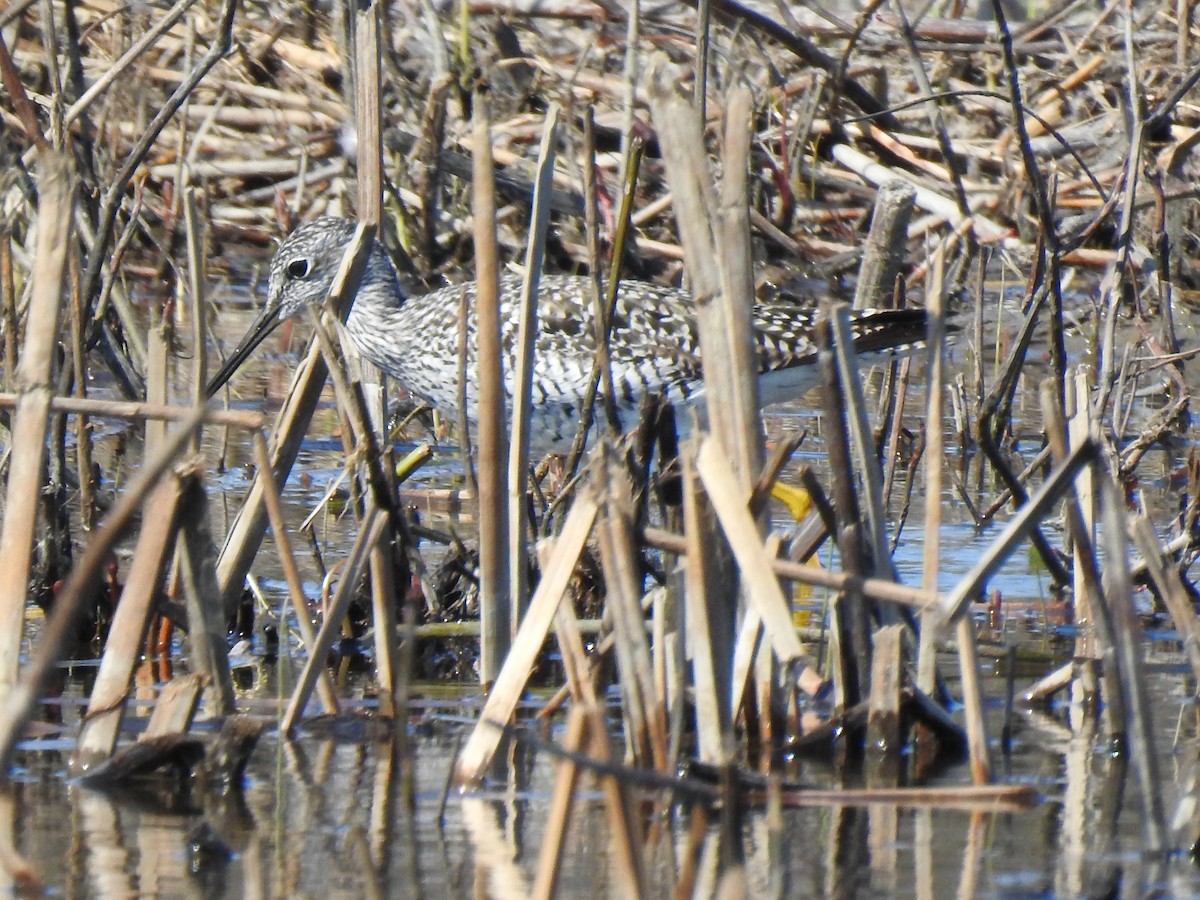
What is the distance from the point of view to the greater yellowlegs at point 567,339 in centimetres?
622

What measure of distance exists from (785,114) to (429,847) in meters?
6.52

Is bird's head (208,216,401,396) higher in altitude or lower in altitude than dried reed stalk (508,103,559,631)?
higher

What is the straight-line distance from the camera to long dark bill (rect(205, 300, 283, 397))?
19.5ft

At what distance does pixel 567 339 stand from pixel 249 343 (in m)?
1.12

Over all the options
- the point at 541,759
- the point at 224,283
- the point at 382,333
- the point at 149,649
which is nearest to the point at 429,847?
the point at 541,759

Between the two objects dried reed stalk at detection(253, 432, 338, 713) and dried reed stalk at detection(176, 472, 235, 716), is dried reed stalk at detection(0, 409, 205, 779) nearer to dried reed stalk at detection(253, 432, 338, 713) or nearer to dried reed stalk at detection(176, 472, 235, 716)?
dried reed stalk at detection(176, 472, 235, 716)

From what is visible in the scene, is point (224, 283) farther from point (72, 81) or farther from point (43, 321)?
point (43, 321)

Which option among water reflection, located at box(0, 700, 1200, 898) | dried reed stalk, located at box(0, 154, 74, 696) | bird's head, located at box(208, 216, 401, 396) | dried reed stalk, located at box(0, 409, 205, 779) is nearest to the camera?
dried reed stalk, located at box(0, 409, 205, 779)

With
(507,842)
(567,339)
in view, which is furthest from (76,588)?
(567,339)

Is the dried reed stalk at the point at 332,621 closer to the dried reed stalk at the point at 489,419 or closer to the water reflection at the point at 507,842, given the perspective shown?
the water reflection at the point at 507,842

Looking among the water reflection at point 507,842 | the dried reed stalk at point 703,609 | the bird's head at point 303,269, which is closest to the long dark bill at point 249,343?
the bird's head at point 303,269

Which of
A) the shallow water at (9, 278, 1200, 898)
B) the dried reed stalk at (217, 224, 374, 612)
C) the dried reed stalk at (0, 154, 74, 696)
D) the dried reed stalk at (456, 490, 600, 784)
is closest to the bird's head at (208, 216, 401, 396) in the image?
the dried reed stalk at (217, 224, 374, 612)

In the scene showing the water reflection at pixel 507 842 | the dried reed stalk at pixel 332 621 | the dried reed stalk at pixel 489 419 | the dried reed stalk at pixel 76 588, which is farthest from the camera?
the dried reed stalk at pixel 332 621

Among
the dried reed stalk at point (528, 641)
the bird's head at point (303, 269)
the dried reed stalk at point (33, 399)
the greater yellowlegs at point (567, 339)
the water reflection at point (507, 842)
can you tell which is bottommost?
the water reflection at point (507, 842)
